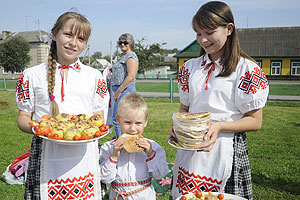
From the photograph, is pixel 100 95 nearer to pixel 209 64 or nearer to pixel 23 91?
pixel 23 91

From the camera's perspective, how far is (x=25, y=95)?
2.19m

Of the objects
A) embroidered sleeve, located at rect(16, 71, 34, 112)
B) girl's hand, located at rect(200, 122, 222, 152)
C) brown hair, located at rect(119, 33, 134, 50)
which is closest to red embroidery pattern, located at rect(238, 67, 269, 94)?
girl's hand, located at rect(200, 122, 222, 152)

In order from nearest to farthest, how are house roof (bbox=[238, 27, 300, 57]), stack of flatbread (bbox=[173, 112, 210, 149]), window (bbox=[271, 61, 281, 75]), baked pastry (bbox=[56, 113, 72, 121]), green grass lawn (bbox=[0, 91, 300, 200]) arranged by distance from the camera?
1. stack of flatbread (bbox=[173, 112, 210, 149])
2. baked pastry (bbox=[56, 113, 72, 121])
3. green grass lawn (bbox=[0, 91, 300, 200])
4. house roof (bbox=[238, 27, 300, 57])
5. window (bbox=[271, 61, 281, 75])

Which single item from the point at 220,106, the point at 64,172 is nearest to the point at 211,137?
the point at 220,106

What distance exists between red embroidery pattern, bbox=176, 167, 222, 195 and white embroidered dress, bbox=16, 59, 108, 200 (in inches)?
29.0

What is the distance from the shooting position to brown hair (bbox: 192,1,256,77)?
192 cm

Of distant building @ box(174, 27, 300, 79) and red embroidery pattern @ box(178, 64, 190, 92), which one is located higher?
distant building @ box(174, 27, 300, 79)

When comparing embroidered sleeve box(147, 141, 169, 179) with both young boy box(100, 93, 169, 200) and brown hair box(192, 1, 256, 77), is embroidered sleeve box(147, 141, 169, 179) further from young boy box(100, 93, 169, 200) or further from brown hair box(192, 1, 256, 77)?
brown hair box(192, 1, 256, 77)

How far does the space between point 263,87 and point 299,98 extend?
14123 millimetres

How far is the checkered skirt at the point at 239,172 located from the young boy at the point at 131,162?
572 mm

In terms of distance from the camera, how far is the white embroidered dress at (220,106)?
1948 mm

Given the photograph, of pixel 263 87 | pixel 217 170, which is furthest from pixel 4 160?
pixel 263 87

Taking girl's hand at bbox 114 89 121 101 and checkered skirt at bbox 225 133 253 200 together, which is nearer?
checkered skirt at bbox 225 133 253 200

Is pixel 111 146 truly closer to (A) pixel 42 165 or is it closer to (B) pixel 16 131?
(A) pixel 42 165
